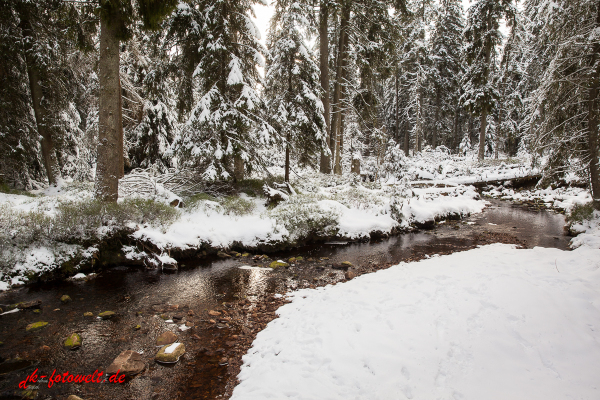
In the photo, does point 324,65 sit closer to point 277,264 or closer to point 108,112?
point 108,112

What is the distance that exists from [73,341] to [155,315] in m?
1.16

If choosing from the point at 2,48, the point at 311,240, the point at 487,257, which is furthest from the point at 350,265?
the point at 2,48

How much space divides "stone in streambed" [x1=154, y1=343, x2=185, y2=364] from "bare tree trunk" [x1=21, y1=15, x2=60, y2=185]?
13181mm

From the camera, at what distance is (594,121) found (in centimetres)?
827

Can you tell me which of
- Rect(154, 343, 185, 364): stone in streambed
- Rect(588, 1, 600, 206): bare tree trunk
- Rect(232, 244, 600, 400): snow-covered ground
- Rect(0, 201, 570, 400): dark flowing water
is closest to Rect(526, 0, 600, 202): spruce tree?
Rect(588, 1, 600, 206): bare tree trunk

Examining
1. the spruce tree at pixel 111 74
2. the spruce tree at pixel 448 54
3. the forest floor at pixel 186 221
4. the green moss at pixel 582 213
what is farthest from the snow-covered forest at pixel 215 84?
the spruce tree at pixel 448 54

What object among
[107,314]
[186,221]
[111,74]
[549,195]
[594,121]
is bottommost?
[107,314]

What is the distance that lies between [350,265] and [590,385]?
16.4ft

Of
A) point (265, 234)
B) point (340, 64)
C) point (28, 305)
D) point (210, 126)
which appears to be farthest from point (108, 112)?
point (340, 64)

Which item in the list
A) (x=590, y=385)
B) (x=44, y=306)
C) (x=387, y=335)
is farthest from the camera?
(x=44, y=306)

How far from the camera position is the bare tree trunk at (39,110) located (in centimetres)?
1162

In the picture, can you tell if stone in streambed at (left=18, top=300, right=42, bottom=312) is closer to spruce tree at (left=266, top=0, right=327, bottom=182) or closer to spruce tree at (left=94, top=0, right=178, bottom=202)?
spruce tree at (left=94, top=0, right=178, bottom=202)

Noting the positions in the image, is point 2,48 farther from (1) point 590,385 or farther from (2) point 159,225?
(1) point 590,385

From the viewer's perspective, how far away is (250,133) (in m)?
12.5
